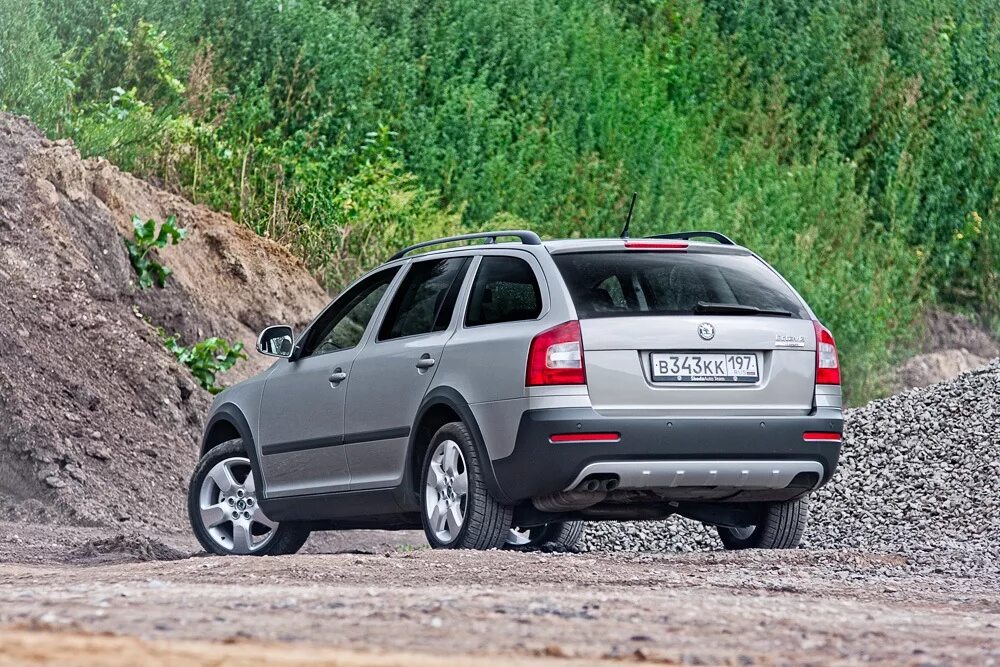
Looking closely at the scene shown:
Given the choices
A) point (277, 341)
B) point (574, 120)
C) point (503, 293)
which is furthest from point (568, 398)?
point (574, 120)

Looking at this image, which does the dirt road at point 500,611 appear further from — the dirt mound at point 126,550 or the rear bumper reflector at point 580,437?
the dirt mound at point 126,550

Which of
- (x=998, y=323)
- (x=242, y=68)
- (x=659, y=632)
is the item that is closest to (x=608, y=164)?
(x=242, y=68)

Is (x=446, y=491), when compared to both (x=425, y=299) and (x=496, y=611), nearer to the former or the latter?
(x=425, y=299)

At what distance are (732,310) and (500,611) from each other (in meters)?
3.13

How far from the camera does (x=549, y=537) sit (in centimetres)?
1109

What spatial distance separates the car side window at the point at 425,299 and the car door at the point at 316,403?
174mm

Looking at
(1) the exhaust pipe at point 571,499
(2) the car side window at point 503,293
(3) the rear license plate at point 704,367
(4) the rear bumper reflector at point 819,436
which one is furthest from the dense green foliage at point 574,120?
(4) the rear bumper reflector at point 819,436

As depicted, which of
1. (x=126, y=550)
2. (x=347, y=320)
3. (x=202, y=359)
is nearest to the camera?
(x=347, y=320)

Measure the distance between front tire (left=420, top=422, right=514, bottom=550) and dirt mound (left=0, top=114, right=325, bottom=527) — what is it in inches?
161

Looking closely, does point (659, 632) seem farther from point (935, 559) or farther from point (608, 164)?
point (608, 164)

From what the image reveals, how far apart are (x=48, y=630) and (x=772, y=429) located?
4.42m

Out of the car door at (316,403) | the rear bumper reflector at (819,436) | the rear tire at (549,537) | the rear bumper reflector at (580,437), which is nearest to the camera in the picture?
the rear bumper reflector at (580,437)

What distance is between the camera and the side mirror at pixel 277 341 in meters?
10.3

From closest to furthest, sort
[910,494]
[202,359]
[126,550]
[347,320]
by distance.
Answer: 1. [347,320]
2. [126,550]
3. [910,494]
4. [202,359]
